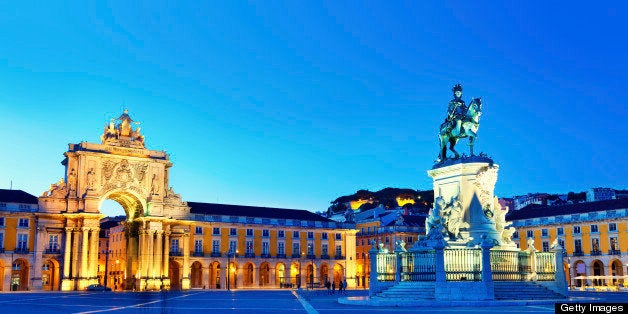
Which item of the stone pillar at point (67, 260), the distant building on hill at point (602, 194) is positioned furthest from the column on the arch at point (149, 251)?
the distant building on hill at point (602, 194)

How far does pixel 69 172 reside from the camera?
76.6 metres

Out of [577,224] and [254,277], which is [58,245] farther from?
[577,224]

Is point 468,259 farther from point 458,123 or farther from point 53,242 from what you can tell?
point 53,242

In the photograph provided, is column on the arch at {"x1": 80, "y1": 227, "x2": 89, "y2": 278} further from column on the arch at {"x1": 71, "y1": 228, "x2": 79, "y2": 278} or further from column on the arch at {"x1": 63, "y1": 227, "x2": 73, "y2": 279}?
column on the arch at {"x1": 63, "y1": 227, "x2": 73, "y2": 279}

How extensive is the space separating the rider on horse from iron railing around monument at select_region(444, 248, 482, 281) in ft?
17.7

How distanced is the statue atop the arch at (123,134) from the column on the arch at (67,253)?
10.9 meters

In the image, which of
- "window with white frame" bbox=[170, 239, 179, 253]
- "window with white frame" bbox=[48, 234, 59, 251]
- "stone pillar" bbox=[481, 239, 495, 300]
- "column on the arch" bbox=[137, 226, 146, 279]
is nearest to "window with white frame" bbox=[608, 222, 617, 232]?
"window with white frame" bbox=[170, 239, 179, 253]

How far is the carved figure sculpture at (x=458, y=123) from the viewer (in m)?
30.1

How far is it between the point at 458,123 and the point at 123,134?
5766cm

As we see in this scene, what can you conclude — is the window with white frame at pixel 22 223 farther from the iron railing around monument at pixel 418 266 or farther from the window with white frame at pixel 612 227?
the window with white frame at pixel 612 227

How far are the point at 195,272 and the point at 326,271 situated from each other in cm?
1769

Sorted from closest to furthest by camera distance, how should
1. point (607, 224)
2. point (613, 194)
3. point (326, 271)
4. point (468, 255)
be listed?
point (468, 255) < point (607, 224) < point (326, 271) < point (613, 194)

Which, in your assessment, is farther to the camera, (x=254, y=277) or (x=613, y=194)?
(x=613, y=194)

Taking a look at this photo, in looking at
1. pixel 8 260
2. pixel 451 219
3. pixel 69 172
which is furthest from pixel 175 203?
pixel 451 219
